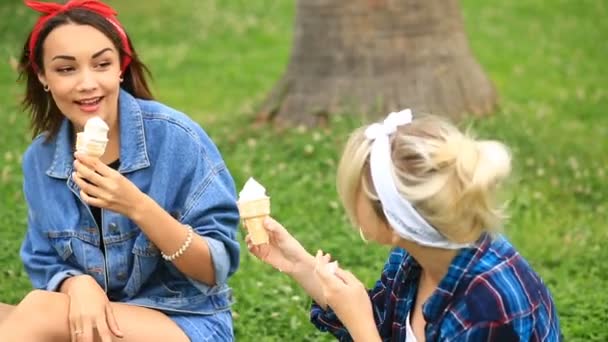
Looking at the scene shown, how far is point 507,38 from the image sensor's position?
12.1 metres

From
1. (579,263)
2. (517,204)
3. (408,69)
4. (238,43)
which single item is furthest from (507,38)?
(579,263)

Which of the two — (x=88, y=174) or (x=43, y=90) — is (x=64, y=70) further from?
(x=88, y=174)

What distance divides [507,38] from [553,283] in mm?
7276

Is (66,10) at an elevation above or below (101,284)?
above

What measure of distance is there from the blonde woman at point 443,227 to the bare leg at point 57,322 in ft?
2.13

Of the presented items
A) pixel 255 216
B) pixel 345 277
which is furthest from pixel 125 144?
pixel 345 277

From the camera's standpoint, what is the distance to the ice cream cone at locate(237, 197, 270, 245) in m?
3.21

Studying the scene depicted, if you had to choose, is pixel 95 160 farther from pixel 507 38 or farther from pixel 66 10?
pixel 507 38

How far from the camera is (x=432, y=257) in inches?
116

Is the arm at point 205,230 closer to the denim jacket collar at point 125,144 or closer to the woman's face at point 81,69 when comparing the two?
the denim jacket collar at point 125,144

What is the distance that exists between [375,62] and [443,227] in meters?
4.60

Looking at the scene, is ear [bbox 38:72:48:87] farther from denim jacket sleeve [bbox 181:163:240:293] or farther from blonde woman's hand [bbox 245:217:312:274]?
blonde woman's hand [bbox 245:217:312:274]

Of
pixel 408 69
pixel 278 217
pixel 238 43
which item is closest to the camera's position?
pixel 278 217

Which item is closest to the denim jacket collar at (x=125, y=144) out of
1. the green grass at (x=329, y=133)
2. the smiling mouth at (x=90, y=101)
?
the smiling mouth at (x=90, y=101)
